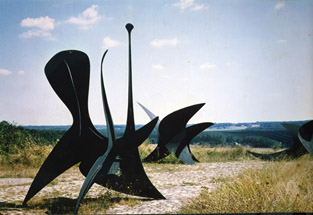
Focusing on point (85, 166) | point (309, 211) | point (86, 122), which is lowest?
point (309, 211)

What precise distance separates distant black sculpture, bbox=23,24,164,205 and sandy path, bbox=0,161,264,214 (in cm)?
43

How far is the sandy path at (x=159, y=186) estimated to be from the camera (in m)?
5.30

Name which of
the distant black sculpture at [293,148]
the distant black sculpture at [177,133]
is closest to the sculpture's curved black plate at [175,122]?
the distant black sculpture at [177,133]

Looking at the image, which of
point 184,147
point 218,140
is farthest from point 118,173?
point 218,140

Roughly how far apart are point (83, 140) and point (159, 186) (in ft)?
7.84

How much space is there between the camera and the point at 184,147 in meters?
10.1

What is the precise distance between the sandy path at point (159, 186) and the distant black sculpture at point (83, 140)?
0.43m

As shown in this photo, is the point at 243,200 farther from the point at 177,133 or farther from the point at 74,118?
the point at 177,133

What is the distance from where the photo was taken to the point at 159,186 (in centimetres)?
721

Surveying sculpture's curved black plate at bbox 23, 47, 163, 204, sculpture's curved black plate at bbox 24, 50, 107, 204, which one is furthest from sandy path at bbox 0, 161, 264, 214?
sculpture's curved black plate at bbox 24, 50, 107, 204

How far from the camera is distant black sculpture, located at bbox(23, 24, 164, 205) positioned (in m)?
5.50

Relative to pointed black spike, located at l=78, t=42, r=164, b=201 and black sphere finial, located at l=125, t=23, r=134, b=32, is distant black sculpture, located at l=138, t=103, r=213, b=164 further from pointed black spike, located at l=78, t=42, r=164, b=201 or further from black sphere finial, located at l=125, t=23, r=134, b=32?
black sphere finial, located at l=125, t=23, r=134, b=32

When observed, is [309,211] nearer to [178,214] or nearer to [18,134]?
[178,214]

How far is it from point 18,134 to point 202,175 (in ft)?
22.7
